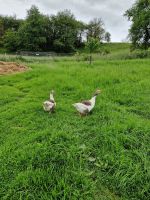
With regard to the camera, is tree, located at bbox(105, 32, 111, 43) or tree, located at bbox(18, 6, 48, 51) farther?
tree, located at bbox(105, 32, 111, 43)

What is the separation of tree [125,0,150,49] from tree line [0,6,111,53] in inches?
688

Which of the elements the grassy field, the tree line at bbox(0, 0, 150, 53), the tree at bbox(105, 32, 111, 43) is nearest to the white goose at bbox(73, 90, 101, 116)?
the grassy field

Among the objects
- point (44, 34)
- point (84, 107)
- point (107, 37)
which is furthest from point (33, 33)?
point (84, 107)

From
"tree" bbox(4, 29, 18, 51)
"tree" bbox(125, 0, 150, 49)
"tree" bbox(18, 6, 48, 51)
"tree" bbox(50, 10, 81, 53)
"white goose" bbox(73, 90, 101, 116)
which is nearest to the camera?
"white goose" bbox(73, 90, 101, 116)

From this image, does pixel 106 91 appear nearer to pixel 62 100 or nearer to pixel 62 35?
pixel 62 100

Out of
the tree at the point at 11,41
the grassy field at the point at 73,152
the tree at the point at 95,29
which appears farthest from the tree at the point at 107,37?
the grassy field at the point at 73,152

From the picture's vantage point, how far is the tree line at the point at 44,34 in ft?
150

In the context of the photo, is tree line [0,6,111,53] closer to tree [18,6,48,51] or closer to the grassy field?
tree [18,6,48,51]

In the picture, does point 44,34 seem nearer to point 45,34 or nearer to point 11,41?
point 45,34

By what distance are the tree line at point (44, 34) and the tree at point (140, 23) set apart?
17.5 metres

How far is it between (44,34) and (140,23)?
23.1m

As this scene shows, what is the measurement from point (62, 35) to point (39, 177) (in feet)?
154

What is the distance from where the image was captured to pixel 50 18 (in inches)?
1980

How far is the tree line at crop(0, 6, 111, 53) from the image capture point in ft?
150
